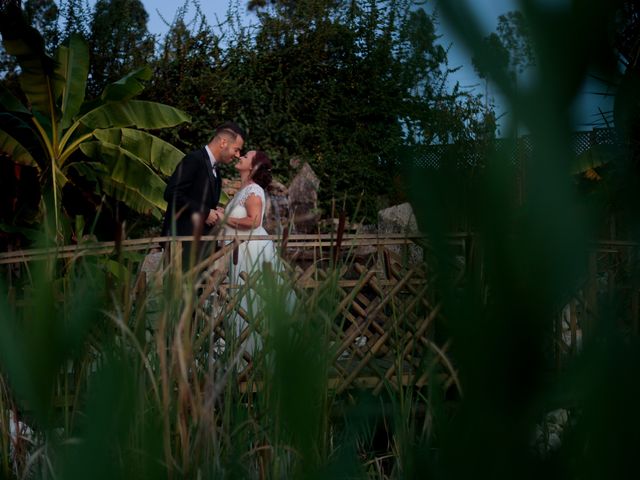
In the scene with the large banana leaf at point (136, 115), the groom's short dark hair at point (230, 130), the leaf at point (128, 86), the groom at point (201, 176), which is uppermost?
the leaf at point (128, 86)

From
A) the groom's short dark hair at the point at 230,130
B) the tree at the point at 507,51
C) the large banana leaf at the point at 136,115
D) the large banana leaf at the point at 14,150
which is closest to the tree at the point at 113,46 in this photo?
the large banana leaf at the point at 136,115

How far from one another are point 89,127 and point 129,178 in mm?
829

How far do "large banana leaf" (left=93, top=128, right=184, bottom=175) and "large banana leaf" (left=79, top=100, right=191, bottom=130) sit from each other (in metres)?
0.10

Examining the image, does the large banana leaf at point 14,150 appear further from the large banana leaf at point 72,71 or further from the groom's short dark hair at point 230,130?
the groom's short dark hair at point 230,130

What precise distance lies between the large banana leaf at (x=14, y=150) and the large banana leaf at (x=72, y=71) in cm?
66

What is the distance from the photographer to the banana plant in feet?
24.8

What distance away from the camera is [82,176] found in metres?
8.45

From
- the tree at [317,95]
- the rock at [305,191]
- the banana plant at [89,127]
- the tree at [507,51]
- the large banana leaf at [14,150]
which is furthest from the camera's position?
the tree at [317,95]

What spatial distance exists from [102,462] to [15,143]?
7671 millimetres

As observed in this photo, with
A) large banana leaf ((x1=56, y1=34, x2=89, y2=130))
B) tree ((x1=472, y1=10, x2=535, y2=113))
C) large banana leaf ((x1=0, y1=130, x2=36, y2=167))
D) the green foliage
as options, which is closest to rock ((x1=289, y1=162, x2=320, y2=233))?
the green foliage

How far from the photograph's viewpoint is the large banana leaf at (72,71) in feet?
25.3

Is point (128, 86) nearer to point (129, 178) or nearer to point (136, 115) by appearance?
point (136, 115)

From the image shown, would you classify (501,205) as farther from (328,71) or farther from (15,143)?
(328,71)

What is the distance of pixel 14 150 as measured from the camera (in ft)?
24.1
